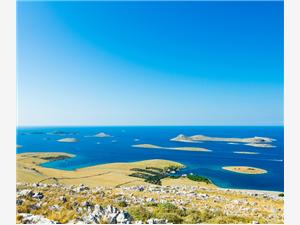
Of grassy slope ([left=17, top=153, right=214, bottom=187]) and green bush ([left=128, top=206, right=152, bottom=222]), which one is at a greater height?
green bush ([left=128, top=206, right=152, bottom=222])

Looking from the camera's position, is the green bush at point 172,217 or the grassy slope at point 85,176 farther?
the grassy slope at point 85,176

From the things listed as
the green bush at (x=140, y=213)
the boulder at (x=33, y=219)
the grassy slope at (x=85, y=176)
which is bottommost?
the grassy slope at (x=85, y=176)

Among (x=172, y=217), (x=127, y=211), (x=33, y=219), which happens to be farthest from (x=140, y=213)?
(x=33, y=219)

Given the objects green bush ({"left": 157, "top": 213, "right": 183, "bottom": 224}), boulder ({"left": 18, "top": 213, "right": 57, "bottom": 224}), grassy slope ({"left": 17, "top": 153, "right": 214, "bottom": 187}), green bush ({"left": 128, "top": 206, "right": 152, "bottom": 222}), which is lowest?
grassy slope ({"left": 17, "top": 153, "right": 214, "bottom": 187})

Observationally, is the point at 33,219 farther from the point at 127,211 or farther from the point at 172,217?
the point at 172,217

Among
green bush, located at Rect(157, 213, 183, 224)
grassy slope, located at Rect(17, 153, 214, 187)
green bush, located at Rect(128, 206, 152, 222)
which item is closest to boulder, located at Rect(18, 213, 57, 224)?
green bush, located at Rect(128, 206, 152, 222)

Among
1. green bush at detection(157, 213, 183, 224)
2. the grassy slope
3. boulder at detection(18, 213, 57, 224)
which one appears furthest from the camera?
the grassy slope

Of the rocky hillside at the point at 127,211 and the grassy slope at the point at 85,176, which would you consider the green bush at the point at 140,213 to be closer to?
the rocky hillside at the point at 127,211

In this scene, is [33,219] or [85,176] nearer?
[33,219]

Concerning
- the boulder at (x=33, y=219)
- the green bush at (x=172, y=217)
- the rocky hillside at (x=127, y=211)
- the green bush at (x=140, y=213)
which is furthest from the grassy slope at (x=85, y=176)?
the green bush at (x=172, y=217)

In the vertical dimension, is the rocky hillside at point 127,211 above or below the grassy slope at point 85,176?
above

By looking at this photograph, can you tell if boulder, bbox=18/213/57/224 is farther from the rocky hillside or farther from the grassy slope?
the grassy slope

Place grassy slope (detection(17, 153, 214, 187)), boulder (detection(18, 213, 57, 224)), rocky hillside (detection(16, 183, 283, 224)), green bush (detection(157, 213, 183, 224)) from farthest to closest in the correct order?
grassy slope (detection(17, 153, 214, 187)) < green bush (detection(157, 213, 183, 224)) < rocky hillside (detection(16, 183, 283, 224)) < boulder (detection(18, 213, 57, 224))
